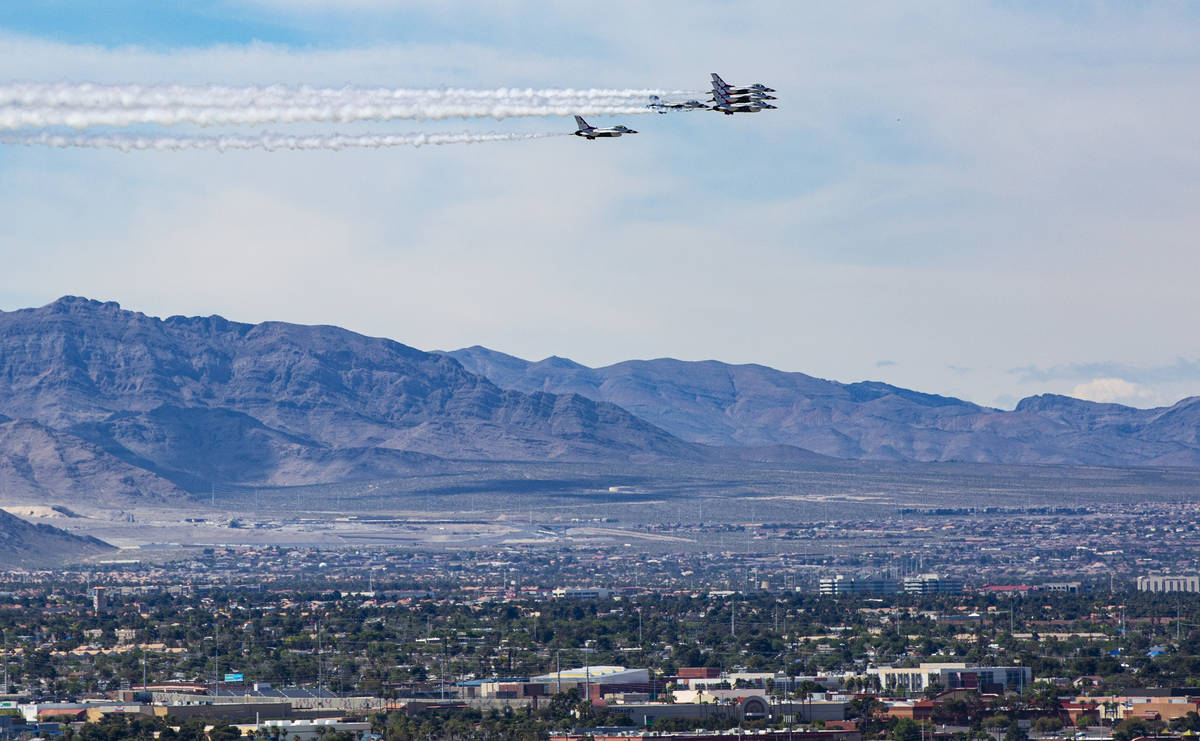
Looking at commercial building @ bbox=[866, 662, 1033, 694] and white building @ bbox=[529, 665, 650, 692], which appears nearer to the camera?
white building @ bbox=[529, 665, 650, 692]

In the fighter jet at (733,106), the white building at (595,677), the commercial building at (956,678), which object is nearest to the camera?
the fighter jet at (733,106)

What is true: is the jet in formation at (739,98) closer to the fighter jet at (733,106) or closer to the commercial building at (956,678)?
the fighter jet at (733,106)

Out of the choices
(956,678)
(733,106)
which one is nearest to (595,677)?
(956,678)

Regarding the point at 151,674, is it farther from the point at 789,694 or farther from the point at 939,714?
the point at 939,714

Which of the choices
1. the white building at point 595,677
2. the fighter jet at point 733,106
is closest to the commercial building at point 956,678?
the white building at point 595,677

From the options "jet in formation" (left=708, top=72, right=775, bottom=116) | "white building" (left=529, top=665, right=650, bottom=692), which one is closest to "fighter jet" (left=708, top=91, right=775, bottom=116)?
"jet in formation" (left=708, top=72, right=775, bottom=116)

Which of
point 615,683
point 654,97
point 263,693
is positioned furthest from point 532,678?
point 654,97

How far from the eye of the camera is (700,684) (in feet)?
580

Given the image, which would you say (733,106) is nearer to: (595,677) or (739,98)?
(739,98)

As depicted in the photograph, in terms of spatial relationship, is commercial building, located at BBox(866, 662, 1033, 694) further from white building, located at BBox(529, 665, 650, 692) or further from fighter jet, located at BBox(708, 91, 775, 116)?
fighter jet, located at BBox(708, 91, 775, 116)

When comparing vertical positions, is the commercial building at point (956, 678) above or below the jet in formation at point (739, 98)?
below

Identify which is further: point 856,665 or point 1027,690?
point 856,665

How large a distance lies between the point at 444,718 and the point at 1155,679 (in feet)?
191

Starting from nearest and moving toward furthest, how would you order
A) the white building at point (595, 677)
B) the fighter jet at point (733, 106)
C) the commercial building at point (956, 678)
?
1. the fighter jet at point (733, 106)
2. the white building at point (595, 677)
3. the commercial building at point (956, 678)
